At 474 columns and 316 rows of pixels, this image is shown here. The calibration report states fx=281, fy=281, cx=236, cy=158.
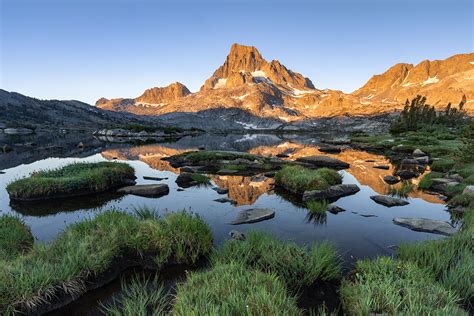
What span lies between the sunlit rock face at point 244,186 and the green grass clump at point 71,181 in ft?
29.4

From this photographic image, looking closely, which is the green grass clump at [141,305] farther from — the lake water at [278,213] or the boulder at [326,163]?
the boulder at [326,163]

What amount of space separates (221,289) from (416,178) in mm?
27768

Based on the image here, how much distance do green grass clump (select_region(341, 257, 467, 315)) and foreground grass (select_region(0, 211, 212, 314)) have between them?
5747 millimetres

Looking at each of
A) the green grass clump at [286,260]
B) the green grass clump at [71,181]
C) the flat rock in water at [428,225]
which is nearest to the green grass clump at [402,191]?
the flat rock in water at [428,225]

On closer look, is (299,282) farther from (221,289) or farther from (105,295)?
(105,295)

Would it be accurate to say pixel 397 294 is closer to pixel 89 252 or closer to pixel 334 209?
pixel 89 252

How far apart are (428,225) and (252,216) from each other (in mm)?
8994

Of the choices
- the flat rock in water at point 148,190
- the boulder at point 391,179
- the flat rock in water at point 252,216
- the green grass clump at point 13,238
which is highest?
the green grass clump at point 13,238

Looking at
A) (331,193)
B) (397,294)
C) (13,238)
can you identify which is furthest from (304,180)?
(13,238)

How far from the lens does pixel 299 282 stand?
8.65 m

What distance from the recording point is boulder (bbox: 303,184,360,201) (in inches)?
802

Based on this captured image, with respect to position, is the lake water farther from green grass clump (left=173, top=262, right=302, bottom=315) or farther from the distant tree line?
the distant tree line

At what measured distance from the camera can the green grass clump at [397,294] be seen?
611 cm

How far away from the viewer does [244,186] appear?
24.9 m
